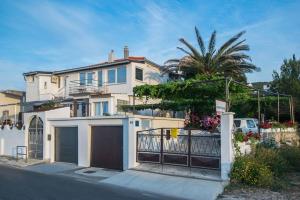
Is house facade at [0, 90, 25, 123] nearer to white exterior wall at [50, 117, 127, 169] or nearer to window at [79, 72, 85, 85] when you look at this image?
window at [79, 72, 85, 85]

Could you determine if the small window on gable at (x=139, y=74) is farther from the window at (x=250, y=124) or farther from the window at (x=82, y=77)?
the window at (x=250, y=124)

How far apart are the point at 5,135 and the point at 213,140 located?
665 inches

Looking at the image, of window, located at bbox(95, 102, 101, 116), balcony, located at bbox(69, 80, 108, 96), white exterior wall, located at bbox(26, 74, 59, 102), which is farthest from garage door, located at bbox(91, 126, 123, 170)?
white exterior wall, located at bbox(26, 74, 59, 102)

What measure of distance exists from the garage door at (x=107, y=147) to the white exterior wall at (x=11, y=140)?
22.2 ft

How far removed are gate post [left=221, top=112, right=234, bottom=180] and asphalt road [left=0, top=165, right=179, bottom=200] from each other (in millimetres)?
2848

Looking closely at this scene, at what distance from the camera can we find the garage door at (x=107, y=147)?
17.5 meters

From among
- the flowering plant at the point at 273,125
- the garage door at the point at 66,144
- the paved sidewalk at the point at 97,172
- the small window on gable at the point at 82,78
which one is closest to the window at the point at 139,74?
the small window on gable at the point at 82,78

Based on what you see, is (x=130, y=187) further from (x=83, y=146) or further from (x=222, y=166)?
(x=83, y=146)

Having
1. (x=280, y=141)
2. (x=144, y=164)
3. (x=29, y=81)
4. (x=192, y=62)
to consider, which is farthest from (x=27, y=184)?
(x=29, y=81)

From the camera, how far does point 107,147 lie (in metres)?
18.0

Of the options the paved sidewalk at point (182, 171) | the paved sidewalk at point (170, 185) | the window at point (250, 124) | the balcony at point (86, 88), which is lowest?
the paved sidewalk at point (170, 185)

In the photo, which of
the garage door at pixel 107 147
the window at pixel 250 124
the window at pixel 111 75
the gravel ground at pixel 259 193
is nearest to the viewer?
the gravel ground at pixel 259 193

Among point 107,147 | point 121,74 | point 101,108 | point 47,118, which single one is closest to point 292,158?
point 107,147

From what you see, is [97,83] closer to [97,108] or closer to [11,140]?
[97,108]
